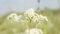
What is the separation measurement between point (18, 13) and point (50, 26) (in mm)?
306

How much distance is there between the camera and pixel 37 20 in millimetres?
1140

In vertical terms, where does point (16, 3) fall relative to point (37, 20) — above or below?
above

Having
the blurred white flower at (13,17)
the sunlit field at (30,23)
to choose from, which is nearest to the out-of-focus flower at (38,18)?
the sunlit field at (30,23)

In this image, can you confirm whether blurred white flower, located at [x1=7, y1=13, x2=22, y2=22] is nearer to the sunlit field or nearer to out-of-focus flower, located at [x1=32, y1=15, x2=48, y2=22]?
the sunlit field

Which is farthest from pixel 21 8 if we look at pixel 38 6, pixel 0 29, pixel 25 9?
pixel 0 29

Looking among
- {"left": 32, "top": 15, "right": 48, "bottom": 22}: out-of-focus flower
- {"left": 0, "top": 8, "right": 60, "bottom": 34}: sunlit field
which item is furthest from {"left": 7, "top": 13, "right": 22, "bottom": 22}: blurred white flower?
{"left": 32, "top": 15, "right": 48, "bottom": 22}: out-of-focus flower

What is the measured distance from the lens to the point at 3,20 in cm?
112

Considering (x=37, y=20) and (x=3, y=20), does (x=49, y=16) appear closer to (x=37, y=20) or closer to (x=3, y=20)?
(x=37, y=20)

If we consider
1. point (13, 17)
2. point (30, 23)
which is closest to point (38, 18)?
point (30, 23)

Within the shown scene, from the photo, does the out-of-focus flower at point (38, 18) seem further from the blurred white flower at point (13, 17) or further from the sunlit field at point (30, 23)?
the blurred white flower at point (13, 17)

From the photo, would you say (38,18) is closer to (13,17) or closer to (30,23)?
(30,23)

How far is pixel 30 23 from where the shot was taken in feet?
3.73

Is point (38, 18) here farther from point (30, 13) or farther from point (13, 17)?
point (13, 17)

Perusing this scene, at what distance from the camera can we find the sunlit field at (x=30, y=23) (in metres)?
1.12
